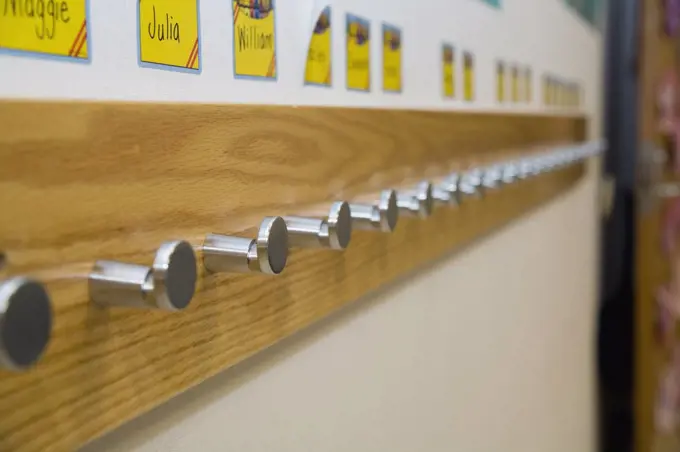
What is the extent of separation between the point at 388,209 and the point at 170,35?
6.5 inches

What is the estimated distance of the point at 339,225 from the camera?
Result: 1.27 feet

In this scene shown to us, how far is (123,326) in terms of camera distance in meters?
0.29

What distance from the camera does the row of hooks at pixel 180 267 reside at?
21 centimetres

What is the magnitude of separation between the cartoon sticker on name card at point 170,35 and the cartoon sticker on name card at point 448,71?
15.0 inches

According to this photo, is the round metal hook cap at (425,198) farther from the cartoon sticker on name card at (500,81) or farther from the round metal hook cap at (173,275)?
the cartoon sticker on name card at (500,81)

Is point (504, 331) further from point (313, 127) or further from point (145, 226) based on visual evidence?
point (145, 226)

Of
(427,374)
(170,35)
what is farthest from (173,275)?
(427,374)

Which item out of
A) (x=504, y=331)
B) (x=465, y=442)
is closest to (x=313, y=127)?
(x=465, y=442)

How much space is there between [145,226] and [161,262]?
0.10ft

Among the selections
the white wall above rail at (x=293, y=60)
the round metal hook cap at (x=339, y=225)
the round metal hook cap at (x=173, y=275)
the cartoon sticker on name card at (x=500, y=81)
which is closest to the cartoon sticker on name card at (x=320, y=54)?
the white wall above rail at (x=293, y=60)

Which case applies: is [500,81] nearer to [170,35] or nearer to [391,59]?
[391,59]

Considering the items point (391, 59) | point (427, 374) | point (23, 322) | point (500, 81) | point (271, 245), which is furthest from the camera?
point (500, 81)

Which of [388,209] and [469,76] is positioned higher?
[469,76]

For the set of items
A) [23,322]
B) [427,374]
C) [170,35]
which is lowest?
[427,374]
